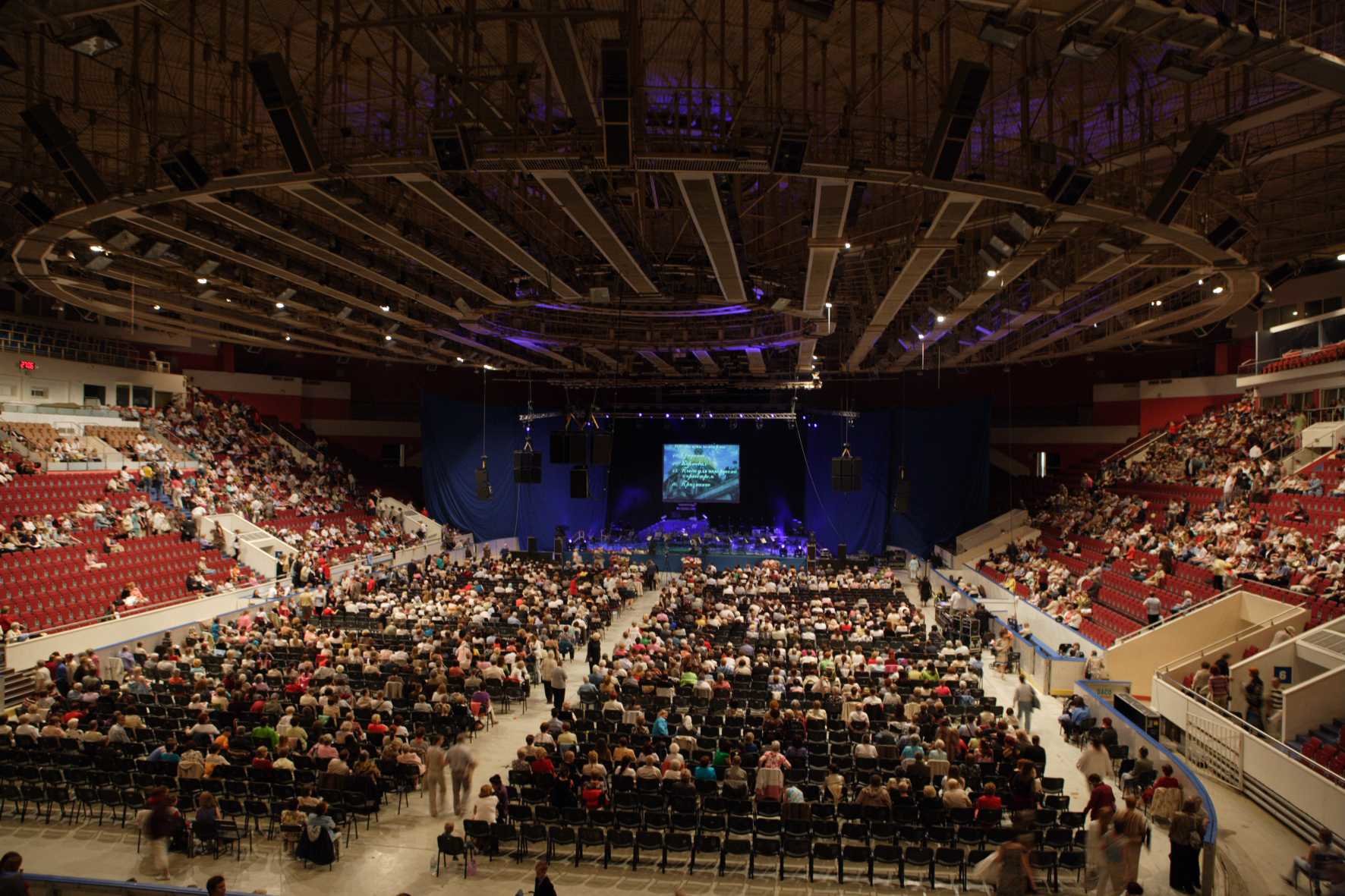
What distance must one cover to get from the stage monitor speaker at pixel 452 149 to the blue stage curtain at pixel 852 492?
87.9 feet

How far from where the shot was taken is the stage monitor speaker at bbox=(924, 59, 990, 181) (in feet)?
28.2

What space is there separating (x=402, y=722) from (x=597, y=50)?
1057cm

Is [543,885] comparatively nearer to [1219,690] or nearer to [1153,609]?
[1219,690]

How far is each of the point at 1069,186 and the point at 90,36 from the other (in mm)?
11098

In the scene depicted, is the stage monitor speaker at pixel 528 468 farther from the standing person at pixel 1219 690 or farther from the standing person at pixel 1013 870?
the standing person at pixel 1013 870

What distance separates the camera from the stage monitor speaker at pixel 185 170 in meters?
10.9

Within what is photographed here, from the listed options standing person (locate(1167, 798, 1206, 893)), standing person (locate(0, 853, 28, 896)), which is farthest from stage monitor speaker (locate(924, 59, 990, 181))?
standing person (locate(0, 853, 28, 896))

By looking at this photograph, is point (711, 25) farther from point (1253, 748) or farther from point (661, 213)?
point (1253, 748)

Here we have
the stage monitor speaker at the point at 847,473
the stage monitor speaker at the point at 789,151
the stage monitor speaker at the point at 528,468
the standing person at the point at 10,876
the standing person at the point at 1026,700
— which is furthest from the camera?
the stage monitor speaker at the point at 847,473

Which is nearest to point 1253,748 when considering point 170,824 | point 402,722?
point 402,722

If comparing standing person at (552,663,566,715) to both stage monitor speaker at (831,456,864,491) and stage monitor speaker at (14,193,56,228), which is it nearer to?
stage monitor speaker at (14,193,56,228)

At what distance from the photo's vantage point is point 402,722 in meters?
13.3

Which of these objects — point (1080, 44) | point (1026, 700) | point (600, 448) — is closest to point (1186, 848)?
point (1026, 700)

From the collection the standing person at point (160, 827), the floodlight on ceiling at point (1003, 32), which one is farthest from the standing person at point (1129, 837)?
the standing person at point (160, 827)
